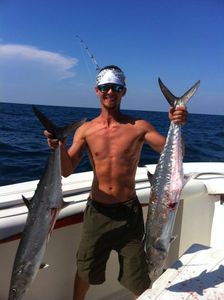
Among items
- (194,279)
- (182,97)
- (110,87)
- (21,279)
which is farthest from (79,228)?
(182,97)

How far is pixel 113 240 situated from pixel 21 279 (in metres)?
0.74

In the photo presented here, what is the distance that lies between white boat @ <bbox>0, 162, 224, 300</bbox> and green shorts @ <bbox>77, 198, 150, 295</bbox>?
199mm

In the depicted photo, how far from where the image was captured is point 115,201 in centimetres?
267

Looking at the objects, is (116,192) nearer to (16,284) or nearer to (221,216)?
(16,284)

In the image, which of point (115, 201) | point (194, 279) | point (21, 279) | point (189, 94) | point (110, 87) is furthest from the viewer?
point (115, 201)

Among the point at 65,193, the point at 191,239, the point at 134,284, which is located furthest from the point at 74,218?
the point at 191,239

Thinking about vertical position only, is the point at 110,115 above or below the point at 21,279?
above

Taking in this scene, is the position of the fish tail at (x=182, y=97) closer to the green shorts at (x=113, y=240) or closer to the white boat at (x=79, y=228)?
the white boat at (x=79, y=228)

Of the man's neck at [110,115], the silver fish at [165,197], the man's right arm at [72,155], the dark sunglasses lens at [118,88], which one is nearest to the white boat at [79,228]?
the silver fish at [165,197]

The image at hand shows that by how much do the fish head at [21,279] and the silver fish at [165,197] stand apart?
2.33 feet

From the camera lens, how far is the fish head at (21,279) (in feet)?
6.97

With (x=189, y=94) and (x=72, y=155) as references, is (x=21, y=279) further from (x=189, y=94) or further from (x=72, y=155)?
(x=189, y=94)

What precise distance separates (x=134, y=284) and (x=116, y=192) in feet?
2.03

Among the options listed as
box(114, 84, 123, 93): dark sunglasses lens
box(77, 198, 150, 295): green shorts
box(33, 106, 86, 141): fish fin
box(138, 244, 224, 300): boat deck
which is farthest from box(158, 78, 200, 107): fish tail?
box(138, 244, 224, 300): boat deck
